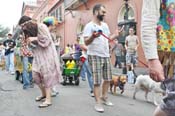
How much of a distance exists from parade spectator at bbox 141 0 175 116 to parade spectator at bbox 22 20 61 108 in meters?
3.90

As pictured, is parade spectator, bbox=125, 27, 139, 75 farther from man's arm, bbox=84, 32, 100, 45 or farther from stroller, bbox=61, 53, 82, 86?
man's arm, bbox=84, 32, 100, 45

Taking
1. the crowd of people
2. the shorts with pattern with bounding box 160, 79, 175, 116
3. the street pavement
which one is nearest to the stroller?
the crowd of people

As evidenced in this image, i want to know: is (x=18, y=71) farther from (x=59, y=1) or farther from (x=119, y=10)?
(x=59, y=1)


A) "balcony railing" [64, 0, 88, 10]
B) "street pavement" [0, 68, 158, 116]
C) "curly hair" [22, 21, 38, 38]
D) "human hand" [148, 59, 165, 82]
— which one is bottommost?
"street pavement" [0, 68, 158, 116]

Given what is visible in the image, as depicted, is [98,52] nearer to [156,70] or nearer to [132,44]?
[156,70]

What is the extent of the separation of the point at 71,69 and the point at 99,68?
409 centimetres

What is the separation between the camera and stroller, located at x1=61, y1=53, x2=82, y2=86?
1014 cm

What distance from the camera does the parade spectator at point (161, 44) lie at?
2.68 m

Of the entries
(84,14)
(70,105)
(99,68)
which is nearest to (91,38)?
(99,68)

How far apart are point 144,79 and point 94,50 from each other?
159cm

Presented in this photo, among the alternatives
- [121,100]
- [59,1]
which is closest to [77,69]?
[121,100]

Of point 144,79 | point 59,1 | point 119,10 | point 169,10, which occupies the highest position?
point 59,1

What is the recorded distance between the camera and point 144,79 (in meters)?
7.24

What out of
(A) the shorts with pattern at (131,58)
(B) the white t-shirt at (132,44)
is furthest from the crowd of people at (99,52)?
(B) the white t-shirt at (132,44)
